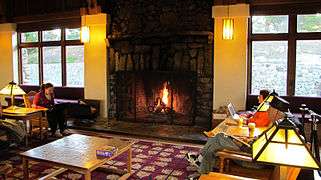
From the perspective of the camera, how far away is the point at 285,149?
4.57 feet

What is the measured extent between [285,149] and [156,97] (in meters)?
5.16

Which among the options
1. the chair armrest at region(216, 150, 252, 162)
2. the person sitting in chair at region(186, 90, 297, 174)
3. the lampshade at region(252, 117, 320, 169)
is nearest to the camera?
the lampshade at region(252, 117, 320, 169)

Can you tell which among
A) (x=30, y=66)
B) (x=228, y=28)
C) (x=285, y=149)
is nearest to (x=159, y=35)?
(x=228, y=28)

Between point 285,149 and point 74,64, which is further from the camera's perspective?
point 74,64

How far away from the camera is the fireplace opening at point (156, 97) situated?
628 centimetres

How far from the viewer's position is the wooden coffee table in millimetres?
3105

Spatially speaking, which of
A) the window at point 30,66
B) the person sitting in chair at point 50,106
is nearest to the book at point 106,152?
the person sitting in chair at point 50,106

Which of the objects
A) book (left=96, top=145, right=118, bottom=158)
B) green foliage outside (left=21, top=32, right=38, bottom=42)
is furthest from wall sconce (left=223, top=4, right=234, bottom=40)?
green foliage outside (left=21, top=32, right=38, bottom=42)

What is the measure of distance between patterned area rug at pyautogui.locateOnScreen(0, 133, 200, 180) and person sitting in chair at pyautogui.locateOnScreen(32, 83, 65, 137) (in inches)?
52.9

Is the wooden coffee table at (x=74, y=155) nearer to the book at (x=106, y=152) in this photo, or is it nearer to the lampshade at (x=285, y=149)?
the book at (x=106, y=152)

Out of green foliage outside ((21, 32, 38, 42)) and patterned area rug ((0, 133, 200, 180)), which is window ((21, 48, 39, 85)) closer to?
green foliage outside ((21, 32, 38, 42))

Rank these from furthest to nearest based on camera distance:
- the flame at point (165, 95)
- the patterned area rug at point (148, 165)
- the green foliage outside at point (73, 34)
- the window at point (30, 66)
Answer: the window at point (30, 66), the green foliage outside at point (73, 34), the flame at point (165, 95), the patterned area rug at point (148, 165)

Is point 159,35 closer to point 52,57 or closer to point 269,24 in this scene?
point 269,24

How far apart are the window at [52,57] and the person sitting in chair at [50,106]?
179cm
